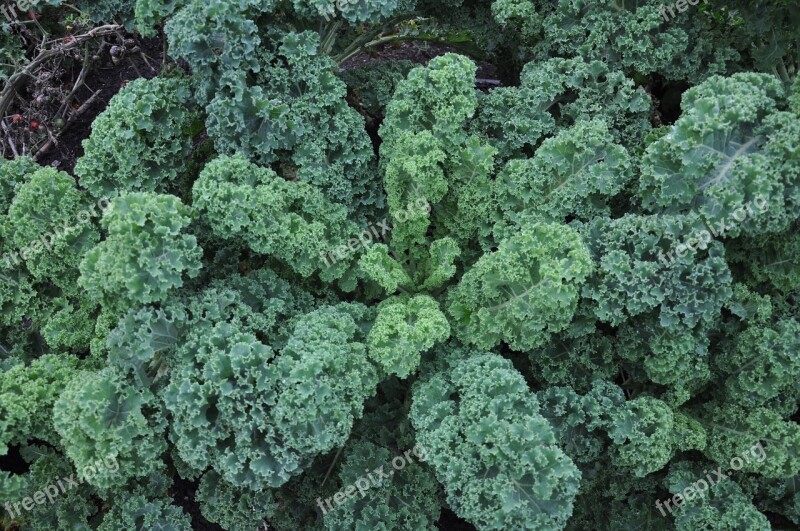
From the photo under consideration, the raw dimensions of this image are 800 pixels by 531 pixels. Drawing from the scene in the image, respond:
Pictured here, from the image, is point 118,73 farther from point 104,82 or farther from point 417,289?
point 417,289

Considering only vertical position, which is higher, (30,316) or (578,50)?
(578,50)

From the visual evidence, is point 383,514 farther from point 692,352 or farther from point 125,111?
point 125,111

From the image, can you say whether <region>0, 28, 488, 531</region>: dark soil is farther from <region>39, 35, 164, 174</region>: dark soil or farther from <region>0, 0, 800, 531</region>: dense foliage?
<region>0, 0, 800, 531</region>: dense foliage

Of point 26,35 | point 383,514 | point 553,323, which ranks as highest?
point 26,35

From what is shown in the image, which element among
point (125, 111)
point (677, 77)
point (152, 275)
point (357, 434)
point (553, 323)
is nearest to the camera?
point (152, 275)

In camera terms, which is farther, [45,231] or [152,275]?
[45,231]

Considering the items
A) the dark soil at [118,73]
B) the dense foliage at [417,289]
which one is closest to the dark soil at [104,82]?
the dark soil at [118,73]

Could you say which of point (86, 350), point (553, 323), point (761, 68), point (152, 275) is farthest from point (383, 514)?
point (761, 68)

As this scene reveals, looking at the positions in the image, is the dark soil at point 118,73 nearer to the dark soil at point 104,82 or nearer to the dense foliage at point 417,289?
the dark soil at point 104,82

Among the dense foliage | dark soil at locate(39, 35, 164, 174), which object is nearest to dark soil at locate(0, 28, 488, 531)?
dark soil at locate(39, 35, 164, 174)
